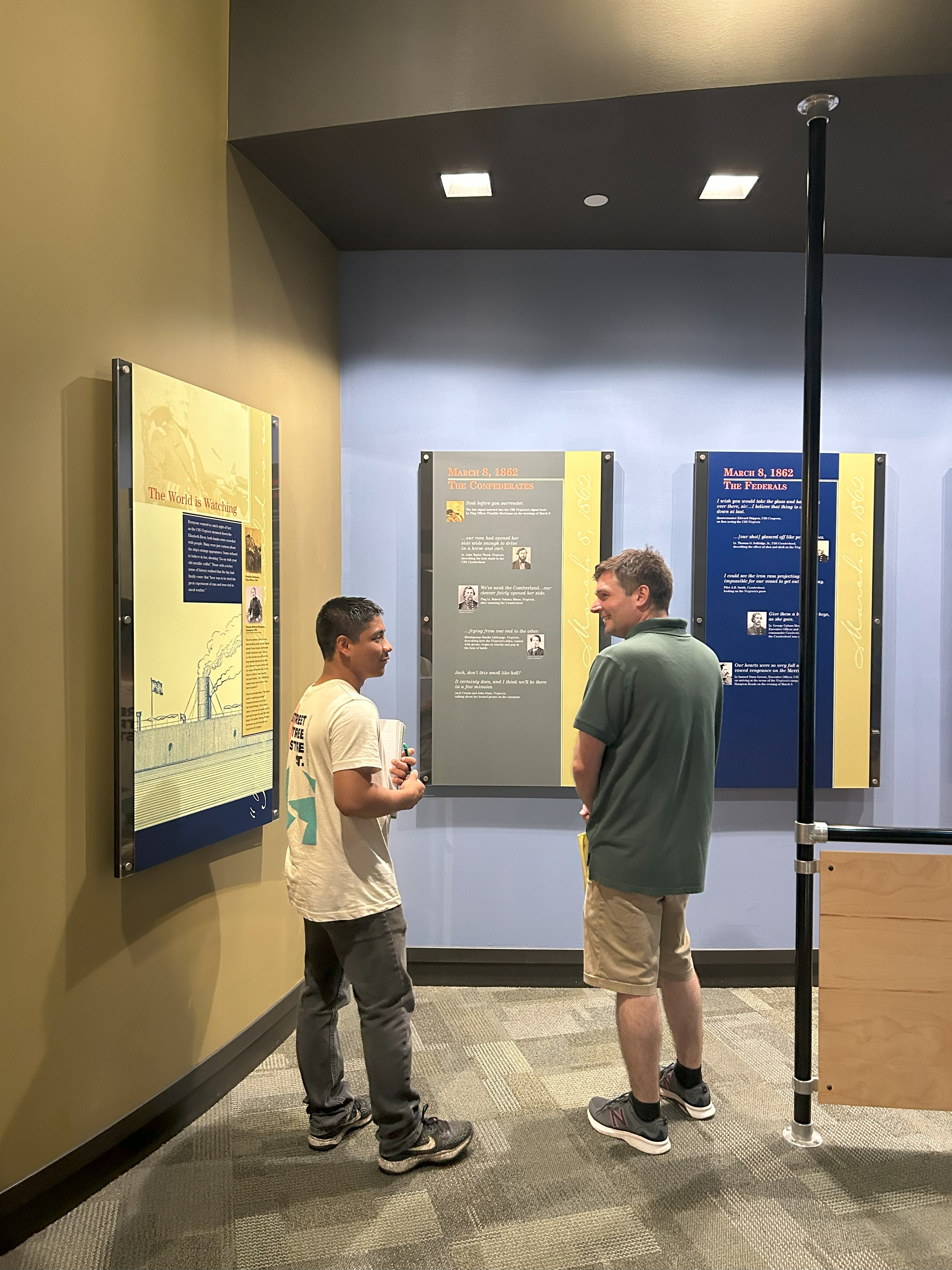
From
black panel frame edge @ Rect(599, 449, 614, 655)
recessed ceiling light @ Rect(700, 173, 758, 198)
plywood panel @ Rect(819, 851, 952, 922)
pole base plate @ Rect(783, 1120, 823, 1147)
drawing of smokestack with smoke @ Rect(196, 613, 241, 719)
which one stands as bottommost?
pole base plate @ Rect(783, 1120, 823, 1147)

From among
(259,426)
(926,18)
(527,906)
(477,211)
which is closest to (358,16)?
(477,211)

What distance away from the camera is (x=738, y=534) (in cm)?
338

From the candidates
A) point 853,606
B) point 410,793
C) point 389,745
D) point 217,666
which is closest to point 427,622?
point 217,666

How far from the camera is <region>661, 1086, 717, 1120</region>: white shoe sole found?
2.44 metres

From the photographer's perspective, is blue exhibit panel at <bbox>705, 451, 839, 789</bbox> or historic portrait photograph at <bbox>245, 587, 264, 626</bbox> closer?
historic portrait photograph at <bbox>245, 587, 264, 626</bbox>

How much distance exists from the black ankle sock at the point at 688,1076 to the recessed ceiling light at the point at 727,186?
115 inches

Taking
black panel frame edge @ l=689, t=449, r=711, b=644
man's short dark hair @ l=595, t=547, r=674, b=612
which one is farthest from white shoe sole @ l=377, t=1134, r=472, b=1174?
black panel frame edge @ l=689, t=449, r=711, b=644

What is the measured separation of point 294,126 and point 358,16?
0.37 m

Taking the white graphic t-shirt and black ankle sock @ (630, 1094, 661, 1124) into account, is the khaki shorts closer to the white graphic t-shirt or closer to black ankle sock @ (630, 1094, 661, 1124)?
black ankle sock @ (630, 1094, 661, 1124)

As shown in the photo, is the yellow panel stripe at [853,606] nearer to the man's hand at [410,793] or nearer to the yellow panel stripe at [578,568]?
the yellow panel stripe at [578,568]

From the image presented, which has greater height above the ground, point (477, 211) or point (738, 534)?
point (477, 211)

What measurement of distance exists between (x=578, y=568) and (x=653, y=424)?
701 mm

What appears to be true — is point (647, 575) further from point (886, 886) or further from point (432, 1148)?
point (432, 1148)

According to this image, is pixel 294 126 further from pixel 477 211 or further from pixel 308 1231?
pixel 308 1231
